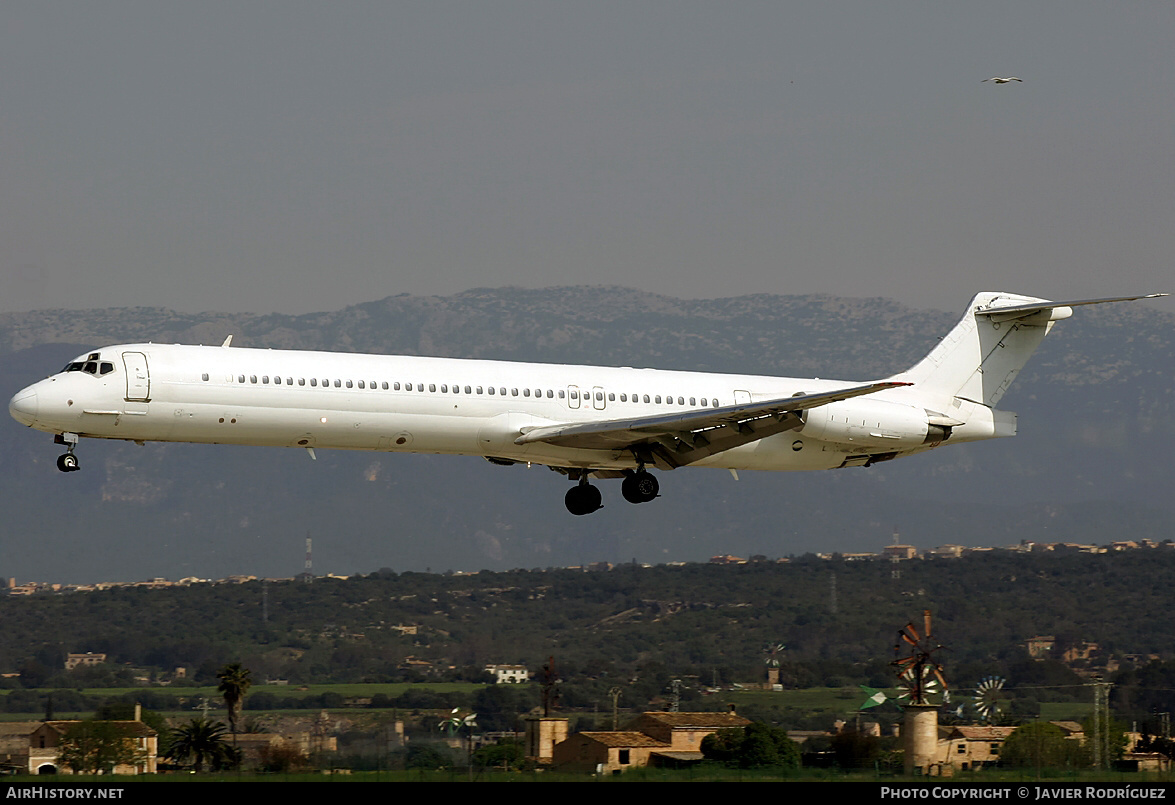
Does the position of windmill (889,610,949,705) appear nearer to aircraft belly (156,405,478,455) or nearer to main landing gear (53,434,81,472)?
aircraft belly (156,405,478,455)

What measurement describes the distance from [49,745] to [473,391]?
42.1ft

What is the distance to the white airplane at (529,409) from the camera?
31406mm

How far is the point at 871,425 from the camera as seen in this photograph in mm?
37531

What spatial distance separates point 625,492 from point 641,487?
18.0 inches

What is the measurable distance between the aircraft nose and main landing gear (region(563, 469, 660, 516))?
11593 millimetres

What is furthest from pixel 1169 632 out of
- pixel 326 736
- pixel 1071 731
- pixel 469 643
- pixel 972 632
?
pixel 326 736

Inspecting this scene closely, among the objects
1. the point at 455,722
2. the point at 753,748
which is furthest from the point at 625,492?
the point at 455,722

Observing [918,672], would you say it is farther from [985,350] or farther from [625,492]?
[625,492]

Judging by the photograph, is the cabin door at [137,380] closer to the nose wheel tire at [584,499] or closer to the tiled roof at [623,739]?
the nose wheel tire at [584,499]

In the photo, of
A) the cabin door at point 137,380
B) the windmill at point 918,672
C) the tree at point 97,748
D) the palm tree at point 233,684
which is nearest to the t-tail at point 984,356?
the windmill at point 918,672

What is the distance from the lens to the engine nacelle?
37.2m

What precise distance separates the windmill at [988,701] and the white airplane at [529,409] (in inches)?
717

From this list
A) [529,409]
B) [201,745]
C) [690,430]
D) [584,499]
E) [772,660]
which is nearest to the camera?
[529,409]
